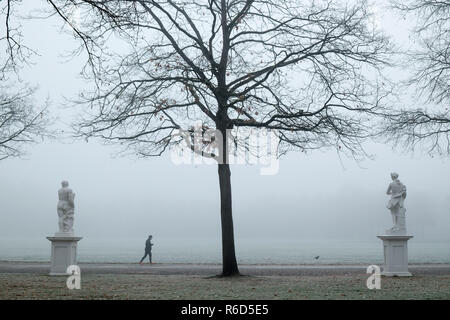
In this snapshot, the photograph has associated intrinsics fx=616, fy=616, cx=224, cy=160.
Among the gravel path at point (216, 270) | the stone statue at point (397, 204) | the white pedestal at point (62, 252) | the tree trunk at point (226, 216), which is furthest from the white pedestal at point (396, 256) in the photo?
the white pedestal at point (62, 252)

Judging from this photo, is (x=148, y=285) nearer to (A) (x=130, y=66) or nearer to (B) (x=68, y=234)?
(B) (x=68, y=234)

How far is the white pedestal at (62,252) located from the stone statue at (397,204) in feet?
39.1

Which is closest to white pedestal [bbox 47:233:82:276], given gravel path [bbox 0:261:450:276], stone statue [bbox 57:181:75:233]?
stone statue [bbox 57:181:75:233]

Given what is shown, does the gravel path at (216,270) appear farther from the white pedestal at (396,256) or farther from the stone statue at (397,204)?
the stone statue at (397,204)

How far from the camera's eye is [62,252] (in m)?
23.0

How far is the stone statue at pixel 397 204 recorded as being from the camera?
23078mm

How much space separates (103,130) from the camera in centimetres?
2353

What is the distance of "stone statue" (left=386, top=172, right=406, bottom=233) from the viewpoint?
23078 mm

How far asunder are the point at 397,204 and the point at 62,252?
12679mm

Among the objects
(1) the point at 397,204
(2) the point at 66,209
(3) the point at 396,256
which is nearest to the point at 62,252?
(2) the point at 66,209
